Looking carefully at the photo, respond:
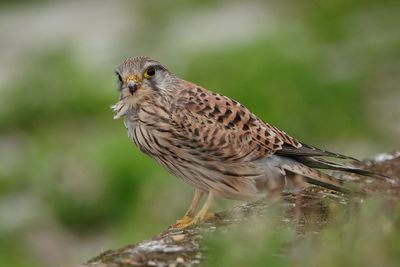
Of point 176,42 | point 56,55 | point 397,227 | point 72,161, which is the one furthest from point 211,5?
point 397,227

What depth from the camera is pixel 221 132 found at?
26.0 feet

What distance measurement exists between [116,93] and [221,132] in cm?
837

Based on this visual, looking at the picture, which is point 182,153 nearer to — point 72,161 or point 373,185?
point 373,185

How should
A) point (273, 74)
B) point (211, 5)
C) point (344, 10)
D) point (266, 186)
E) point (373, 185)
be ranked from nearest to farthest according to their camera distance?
point (373, 185)
point (266, 186)
point (273, 74)
point (344, 10)
point (211, 5)

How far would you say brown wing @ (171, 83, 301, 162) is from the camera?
25.8 feet

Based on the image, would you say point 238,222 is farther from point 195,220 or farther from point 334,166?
point 334,166

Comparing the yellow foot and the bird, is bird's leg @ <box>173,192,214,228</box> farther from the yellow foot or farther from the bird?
the bird

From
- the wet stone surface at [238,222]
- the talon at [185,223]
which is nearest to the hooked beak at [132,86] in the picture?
the talon at [185,223]

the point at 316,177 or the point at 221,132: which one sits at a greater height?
the point at 221,132

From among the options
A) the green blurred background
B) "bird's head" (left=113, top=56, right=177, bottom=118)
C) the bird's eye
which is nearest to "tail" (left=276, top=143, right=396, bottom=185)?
"bird's head" (left=113, top=56, right=177, bottom=118)

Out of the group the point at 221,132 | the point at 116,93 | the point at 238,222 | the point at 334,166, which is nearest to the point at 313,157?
the point at 334,166

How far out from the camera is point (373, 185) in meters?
6.97

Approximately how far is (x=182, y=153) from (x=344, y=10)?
11.5 meters

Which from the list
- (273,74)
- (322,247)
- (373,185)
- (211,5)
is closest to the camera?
(322,247)
